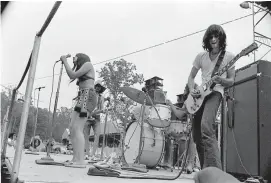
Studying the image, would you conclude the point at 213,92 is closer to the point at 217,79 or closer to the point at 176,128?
the point at 217,79

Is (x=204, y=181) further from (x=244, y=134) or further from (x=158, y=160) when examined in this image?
(x=158, y=160)

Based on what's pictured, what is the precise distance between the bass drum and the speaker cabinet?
1.95 meters

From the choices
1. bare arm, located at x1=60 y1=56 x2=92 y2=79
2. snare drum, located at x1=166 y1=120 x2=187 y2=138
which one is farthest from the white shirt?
snare drum, located at x1=166 y1=120 x2=187 y2=138

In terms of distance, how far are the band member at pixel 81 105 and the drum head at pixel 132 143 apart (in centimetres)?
201

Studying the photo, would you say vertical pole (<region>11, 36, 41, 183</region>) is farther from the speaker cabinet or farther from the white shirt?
the speaker cabinet

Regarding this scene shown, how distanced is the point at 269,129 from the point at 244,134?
12.5 inches

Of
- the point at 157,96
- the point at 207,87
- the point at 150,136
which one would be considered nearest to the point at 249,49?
the point at 207,87

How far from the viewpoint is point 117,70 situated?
746 inches

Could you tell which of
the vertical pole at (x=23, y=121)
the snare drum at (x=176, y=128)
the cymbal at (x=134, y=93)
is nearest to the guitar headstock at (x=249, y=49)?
the vertical pole at (x=23, y=121)

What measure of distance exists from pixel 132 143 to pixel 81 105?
2357 mm

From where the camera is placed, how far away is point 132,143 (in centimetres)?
544

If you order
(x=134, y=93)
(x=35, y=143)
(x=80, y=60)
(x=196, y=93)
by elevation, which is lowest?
(x=35, y=143)

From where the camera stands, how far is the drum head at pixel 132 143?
530 centimetres

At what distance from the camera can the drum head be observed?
17.4 feet
